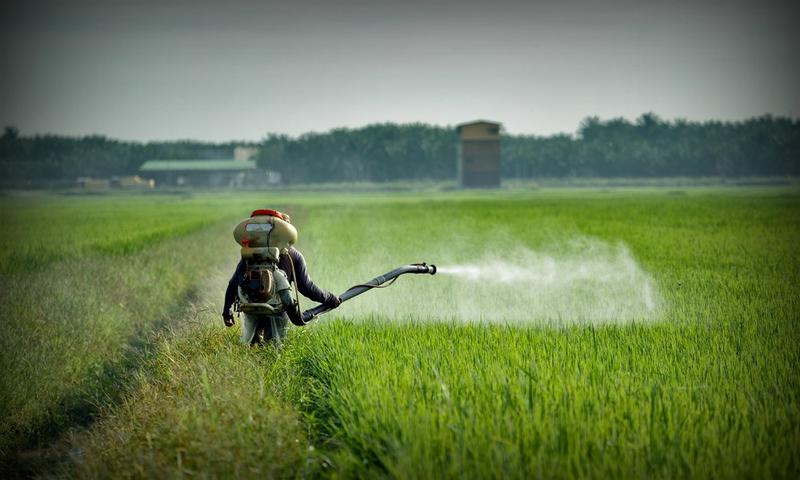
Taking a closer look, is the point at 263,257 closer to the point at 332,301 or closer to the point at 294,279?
the point at 294,279

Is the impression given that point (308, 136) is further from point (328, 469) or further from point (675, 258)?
point (328, 469)

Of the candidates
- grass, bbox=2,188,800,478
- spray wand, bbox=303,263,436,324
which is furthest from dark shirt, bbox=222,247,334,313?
grass, bbox=2,188,800,478

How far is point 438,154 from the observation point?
95.2 metres

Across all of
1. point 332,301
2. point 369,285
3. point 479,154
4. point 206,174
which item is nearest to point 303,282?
point 332,301

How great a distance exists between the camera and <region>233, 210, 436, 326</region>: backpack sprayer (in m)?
5.36

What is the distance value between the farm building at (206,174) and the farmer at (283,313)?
81053 mm

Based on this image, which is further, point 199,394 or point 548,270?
point 548,270

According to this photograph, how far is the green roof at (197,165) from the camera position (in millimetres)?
86625

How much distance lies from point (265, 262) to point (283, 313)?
0.68m

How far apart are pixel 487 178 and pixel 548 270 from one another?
6249 cm

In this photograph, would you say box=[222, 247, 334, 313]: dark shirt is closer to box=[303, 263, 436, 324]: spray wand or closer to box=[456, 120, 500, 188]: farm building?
box=[303, 263, 436, 324]: spray wand

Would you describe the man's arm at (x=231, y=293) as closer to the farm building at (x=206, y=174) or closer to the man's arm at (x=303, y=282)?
the man's arm at (x=303, y=282)

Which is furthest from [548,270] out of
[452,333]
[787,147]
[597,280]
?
[787,147]

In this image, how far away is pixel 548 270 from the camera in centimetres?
1253
